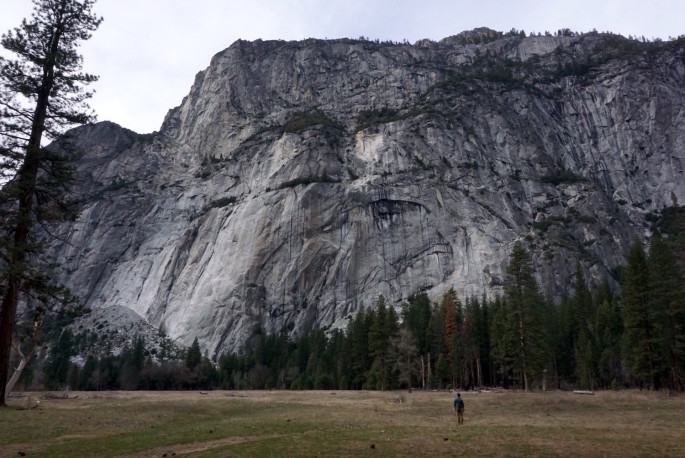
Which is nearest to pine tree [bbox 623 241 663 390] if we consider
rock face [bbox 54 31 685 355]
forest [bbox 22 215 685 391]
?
forest [bbox 22 215 685 391]

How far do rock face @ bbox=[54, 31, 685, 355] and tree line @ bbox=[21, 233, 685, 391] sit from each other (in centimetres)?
2292

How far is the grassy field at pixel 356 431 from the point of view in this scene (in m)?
16.6

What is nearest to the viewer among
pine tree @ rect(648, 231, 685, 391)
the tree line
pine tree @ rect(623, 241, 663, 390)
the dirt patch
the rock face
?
the dirt patch

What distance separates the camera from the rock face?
135 metres

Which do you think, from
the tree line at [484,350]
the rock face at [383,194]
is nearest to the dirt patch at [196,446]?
the tree line at [484,350]

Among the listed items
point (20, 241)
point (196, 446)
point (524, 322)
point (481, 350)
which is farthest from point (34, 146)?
point (481, 350)

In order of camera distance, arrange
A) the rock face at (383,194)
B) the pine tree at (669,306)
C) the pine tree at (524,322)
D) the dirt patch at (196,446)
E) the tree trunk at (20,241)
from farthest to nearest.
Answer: the rock face at (383,194)
the pine tree at (524,322)
the pine tree at (669,306)
the tree trunk at (20,241)
the dirt patch at (196,446)

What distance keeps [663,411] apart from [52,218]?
1419 inches

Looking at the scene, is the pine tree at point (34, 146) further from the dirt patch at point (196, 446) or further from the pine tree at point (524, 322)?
the pine tree at point (524, 322)

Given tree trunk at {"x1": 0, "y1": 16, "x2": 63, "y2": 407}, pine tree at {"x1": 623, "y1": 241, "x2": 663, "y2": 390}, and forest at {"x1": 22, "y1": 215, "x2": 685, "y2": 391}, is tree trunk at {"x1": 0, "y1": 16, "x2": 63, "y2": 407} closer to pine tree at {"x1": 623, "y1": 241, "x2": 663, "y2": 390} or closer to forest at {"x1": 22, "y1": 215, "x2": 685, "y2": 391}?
forest at {"x1": 22, "y1": 215, "x2": 685, "y2": 391}

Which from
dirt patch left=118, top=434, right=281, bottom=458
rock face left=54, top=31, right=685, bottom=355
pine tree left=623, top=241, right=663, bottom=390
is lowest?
dirt patch left=118, top=434, right=281, bottom=458

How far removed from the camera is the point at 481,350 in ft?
261

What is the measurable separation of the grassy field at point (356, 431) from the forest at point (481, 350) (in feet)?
58.2

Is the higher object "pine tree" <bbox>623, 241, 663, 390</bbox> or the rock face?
the rock face
